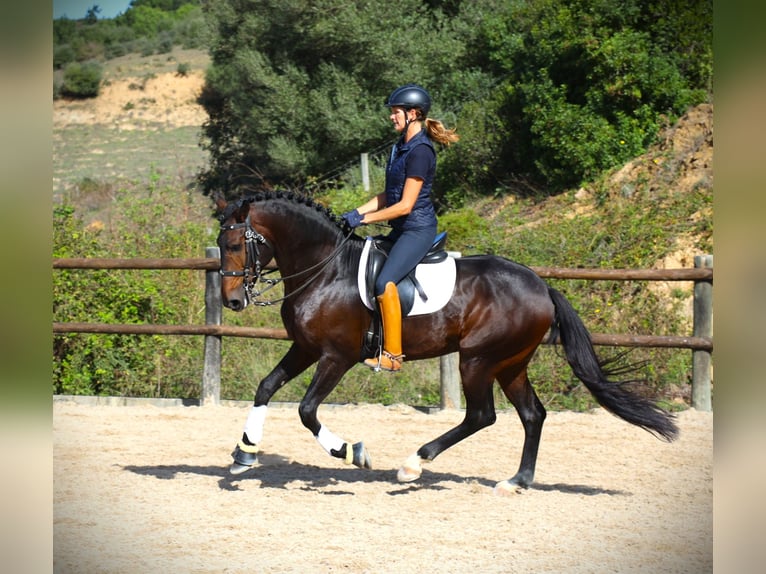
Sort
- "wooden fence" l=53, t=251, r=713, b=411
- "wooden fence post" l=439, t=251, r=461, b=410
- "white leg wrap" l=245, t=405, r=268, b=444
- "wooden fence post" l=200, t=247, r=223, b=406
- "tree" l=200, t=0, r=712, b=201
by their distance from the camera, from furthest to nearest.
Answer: "tree" l=200, t=0, r=712, b=201 → "wooden fence post" l=200, t=247, r=223, b=406 → "wooden fence post" l=439, t=251, r=461, b=410 → "wooden fence" l=53, t=251, r=713, b=411 → "white leg wrap" l=245, t=405, r=268, b=444

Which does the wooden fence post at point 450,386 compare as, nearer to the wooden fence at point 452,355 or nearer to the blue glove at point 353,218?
the wooden fence at point 452,355

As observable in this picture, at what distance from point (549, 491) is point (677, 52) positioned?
12.9 m

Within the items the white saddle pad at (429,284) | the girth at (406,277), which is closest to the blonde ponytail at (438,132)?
the girth at (406,277)

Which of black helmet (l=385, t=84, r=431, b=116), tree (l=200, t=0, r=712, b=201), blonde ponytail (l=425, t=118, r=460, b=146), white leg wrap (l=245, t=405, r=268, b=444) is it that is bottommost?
white leg wrap (l=245, t=405, r=268, b=444)

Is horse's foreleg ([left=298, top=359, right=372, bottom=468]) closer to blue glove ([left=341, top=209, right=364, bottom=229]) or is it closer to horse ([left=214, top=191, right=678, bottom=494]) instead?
horse ([left=214, top=191, right=678, bottom=494])

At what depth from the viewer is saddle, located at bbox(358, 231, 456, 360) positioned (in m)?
5.79

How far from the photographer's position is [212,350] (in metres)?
9.19

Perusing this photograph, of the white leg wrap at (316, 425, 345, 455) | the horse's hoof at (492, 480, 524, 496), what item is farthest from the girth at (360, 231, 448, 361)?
the horse's hoof at (492, 480, 524, 496)

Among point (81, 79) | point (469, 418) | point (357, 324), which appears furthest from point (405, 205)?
point (81, 79)

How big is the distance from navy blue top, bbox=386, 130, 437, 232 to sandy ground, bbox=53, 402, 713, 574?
1836 millimetres

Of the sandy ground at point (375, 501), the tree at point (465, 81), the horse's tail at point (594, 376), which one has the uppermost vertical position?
the tree at point (465, 81)

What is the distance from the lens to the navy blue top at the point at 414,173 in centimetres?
565

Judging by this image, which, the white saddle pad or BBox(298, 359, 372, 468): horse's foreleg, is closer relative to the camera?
BBox(298, 359, 372, 468): horse's foreleg
